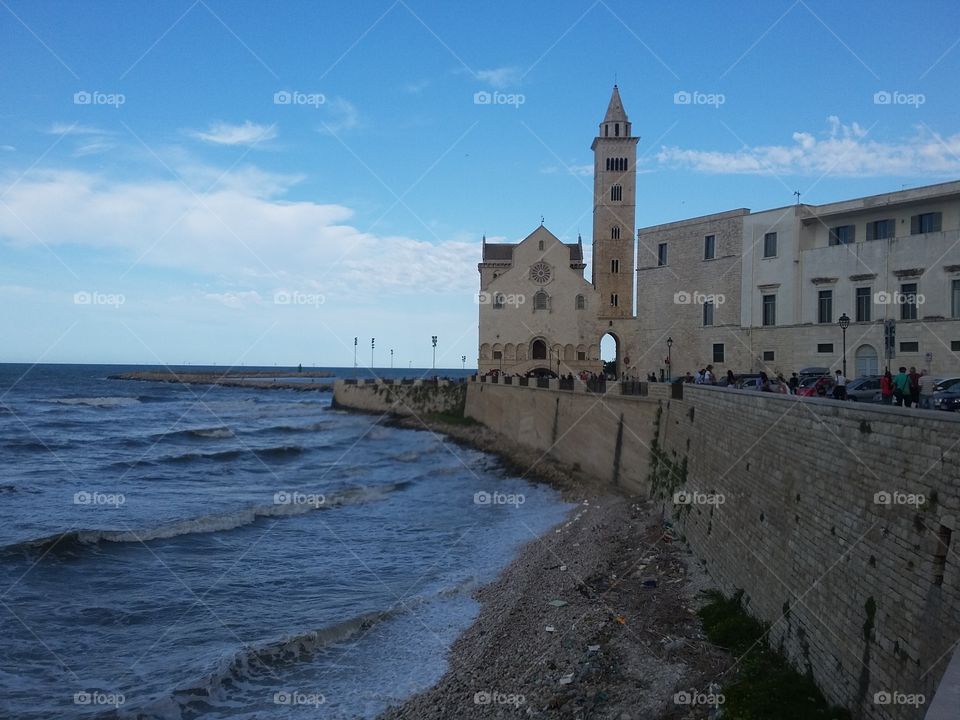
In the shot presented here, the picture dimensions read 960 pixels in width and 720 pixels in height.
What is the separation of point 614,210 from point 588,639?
50982 millimetres

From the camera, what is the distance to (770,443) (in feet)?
39.2

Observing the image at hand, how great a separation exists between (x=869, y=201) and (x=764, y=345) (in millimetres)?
7568

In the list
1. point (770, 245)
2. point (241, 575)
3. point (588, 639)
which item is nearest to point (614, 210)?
point (770, 245)

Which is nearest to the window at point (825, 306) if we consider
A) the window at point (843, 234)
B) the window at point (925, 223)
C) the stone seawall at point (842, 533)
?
the window at point (843, 234)

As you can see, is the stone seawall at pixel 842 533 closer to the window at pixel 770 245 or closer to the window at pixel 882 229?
the window at pixel 882 229

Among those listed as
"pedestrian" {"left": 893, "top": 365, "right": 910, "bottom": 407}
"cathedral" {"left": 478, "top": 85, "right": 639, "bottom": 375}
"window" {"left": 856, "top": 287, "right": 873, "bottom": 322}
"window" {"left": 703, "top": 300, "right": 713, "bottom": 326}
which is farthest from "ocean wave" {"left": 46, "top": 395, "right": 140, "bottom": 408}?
"pedestrian" {"left": 893, "top": 365, "right": 910, "bottom": 407}

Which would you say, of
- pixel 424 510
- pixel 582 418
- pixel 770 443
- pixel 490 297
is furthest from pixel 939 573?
pixel 490 297

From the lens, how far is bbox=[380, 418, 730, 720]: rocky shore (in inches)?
398

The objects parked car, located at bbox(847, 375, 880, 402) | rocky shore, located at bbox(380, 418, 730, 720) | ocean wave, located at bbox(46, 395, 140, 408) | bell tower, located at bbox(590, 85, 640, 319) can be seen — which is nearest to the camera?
rocky shore, located at bbox(380, 418, 730, 720)

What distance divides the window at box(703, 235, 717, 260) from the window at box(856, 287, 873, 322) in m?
8.28

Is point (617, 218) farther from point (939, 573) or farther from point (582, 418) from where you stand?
point (939, 573)

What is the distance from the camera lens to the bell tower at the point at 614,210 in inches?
2335

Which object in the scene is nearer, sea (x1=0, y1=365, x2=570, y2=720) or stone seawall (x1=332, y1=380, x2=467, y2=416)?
sea (x1=0, y1=365, x2=570, y2=720)

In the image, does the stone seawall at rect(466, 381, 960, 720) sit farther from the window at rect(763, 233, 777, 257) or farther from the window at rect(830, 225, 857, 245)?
the window at rect(763, 233, 777, 257)
